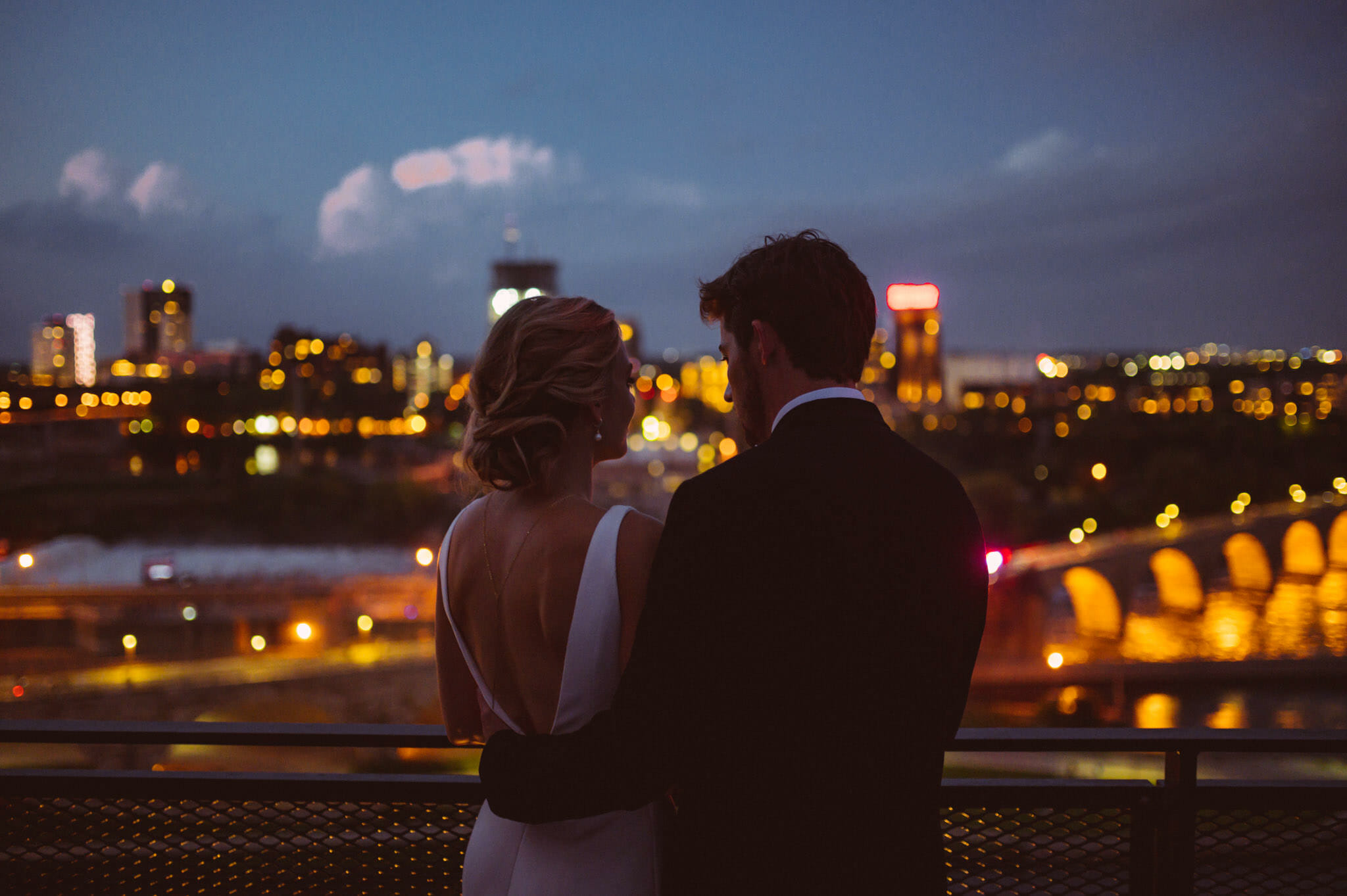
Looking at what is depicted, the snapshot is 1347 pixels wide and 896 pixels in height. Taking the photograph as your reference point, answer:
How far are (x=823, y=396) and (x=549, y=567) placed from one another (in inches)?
19.9

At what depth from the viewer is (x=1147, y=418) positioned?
7519 cm

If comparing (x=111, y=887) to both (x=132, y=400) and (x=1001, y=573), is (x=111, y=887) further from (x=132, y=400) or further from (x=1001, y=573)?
(x=132, y=400)

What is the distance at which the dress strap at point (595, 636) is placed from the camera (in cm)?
140

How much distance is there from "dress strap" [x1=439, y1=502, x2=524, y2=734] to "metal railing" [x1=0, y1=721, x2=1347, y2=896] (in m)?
0.61

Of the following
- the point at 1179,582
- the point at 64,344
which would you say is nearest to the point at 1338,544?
the point at 1179,582

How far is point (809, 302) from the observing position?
1342 millimetres

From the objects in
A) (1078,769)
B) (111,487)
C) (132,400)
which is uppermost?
(132,400)

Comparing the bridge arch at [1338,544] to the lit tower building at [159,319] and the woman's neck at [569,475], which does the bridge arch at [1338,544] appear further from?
the lit tower building at [159,319]

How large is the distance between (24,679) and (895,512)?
28659mm

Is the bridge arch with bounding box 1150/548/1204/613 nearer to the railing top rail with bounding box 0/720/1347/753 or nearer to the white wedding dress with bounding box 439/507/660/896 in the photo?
the railing top rail with bounding box 0/720/1347/753

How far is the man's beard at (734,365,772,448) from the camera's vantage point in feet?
4.66

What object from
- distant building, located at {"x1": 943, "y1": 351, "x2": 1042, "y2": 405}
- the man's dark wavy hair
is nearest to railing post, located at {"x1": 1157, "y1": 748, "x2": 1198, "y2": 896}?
the man's dark wavy hair

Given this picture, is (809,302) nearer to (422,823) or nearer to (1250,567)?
(422,823)

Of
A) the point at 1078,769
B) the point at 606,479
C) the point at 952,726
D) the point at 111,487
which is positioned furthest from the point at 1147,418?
the point at 952,726
